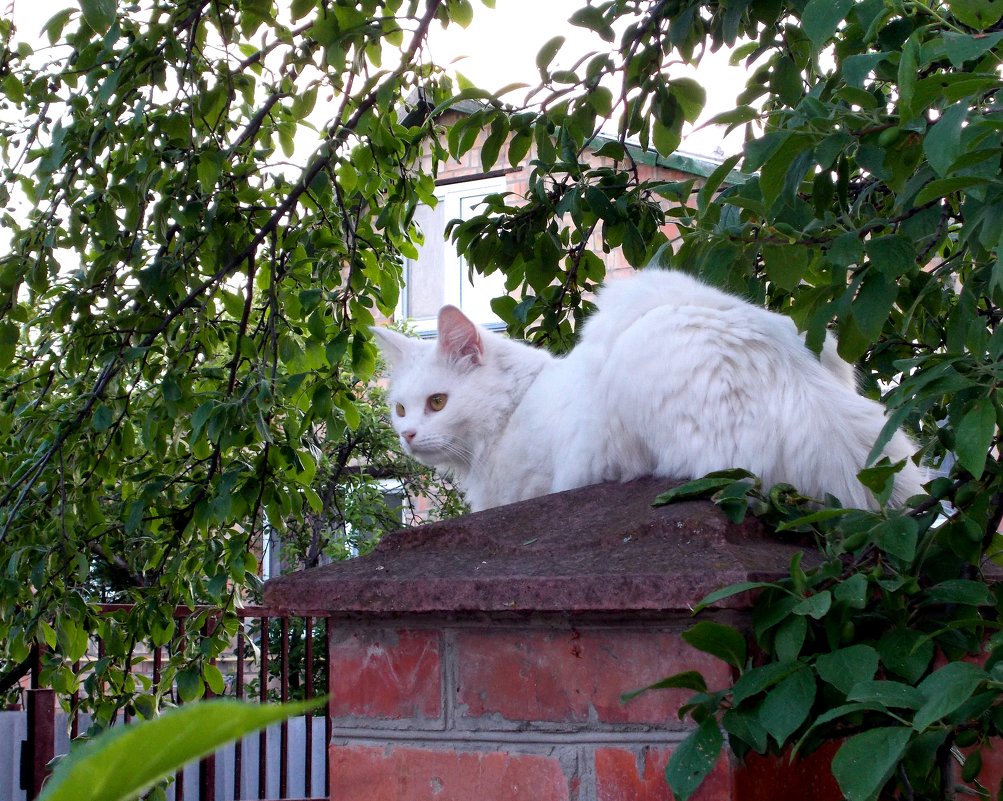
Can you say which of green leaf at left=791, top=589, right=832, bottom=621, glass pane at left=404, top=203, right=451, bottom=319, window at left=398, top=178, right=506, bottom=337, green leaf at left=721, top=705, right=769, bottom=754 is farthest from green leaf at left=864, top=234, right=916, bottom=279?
glass pane at left=404, top=203, right=451, bottom=319

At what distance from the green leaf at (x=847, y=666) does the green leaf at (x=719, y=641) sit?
68mm

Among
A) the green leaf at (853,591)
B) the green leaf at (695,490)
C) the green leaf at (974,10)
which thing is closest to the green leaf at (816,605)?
the green leaf at (853,591)

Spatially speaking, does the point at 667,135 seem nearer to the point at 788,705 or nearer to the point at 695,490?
the point at 695,490

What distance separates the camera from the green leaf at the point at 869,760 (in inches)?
30.5

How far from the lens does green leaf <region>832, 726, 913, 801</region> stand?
0.77 metres

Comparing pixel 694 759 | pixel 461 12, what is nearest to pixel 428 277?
pixel 461 12

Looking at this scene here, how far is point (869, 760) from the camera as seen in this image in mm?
791

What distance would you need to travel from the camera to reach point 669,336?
5.52 feet

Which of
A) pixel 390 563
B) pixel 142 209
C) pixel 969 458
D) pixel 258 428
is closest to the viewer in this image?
pixel 969 458

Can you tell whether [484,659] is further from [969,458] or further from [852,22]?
[852,22]

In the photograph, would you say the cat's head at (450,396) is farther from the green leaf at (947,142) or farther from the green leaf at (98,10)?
the green leaf at (947,142)

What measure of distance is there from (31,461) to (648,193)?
1.68 m

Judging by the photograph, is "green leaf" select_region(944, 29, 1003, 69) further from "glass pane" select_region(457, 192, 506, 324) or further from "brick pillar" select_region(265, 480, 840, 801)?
"glass pane" select_region(457, 192, 506, 324)

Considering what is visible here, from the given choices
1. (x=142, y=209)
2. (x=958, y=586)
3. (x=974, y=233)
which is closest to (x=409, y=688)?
(x=958, y=586)
